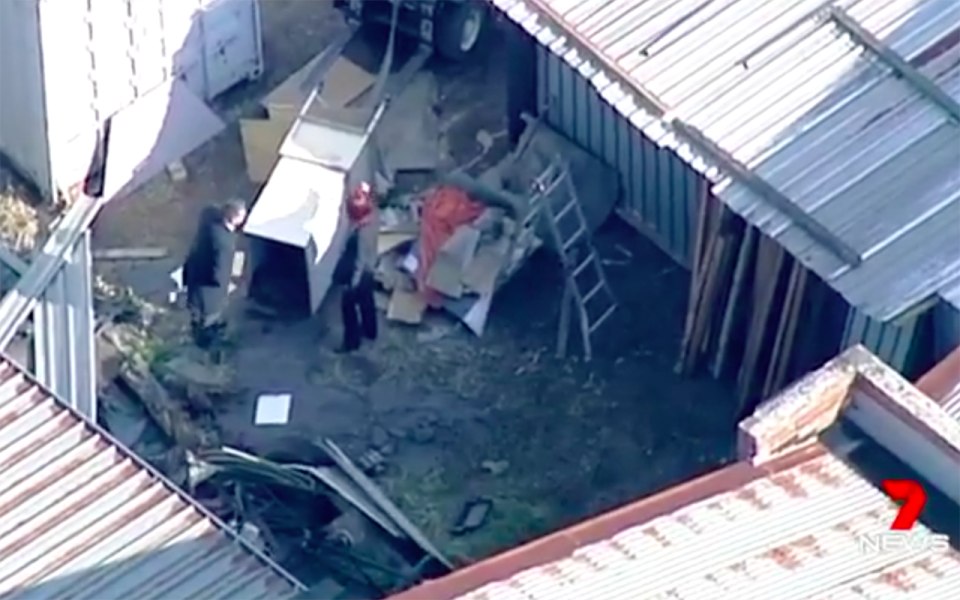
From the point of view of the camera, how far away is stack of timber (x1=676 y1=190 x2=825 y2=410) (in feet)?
64.1

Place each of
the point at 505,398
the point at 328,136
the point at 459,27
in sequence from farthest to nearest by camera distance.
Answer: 1. the point at 459,27
2. the point at 328,136
3. the point at 505,398

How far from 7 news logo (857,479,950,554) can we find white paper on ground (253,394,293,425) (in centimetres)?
710

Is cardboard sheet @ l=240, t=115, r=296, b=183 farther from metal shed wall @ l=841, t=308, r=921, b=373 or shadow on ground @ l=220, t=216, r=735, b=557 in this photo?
metal shed wall @ l=841, t=308, r=921, b=373

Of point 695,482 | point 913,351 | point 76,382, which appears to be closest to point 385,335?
point 76,382

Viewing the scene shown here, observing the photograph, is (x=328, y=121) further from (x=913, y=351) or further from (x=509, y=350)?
(x=913, y=351)

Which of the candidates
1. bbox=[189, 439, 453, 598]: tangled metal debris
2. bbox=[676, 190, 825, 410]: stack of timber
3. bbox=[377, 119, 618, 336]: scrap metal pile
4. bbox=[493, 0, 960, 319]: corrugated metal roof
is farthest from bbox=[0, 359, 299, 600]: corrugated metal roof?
bbox=[676, 190, 825, 410]: stack of timber

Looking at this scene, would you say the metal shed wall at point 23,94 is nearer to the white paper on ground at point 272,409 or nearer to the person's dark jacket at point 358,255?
the person's dark jacket at point 358,255

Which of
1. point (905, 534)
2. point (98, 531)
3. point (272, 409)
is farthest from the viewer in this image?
point (272, 409)

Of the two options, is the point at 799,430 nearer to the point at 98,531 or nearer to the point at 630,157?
the point at 98,531

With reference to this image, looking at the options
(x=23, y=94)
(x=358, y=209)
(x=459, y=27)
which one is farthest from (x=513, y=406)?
(x=23, y=94)

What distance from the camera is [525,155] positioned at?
863 inches

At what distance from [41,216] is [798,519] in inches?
375

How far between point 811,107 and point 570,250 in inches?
120

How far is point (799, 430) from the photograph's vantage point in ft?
48.6
